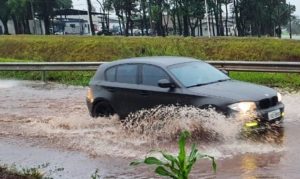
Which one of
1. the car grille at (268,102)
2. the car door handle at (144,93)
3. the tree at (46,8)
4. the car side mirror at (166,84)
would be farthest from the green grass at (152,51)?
the tree at (46,8)

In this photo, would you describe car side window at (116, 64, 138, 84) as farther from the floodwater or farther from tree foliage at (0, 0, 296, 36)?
tree foliage at (0, 0, 296, 36)

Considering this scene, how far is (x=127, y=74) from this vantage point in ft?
36.8

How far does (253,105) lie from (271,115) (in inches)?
19.1

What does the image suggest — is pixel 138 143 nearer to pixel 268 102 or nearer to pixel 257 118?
pixel 257 118

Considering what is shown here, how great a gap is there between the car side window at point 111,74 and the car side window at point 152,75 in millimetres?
912

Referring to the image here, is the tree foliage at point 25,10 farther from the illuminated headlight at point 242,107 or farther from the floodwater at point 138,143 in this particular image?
the illuminated headlight at point 242,107

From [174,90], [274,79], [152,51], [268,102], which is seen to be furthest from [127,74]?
[152,51]

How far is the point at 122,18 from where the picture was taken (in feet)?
287

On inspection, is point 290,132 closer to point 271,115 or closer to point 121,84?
point 271,115

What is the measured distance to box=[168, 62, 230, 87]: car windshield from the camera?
403 inches

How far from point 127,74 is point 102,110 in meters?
1.02

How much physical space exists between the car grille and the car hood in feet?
0.19

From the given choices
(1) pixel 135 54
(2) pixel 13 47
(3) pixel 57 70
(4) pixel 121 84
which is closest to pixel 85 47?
(1) pixel 135 54

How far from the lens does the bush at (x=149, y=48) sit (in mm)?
26234
